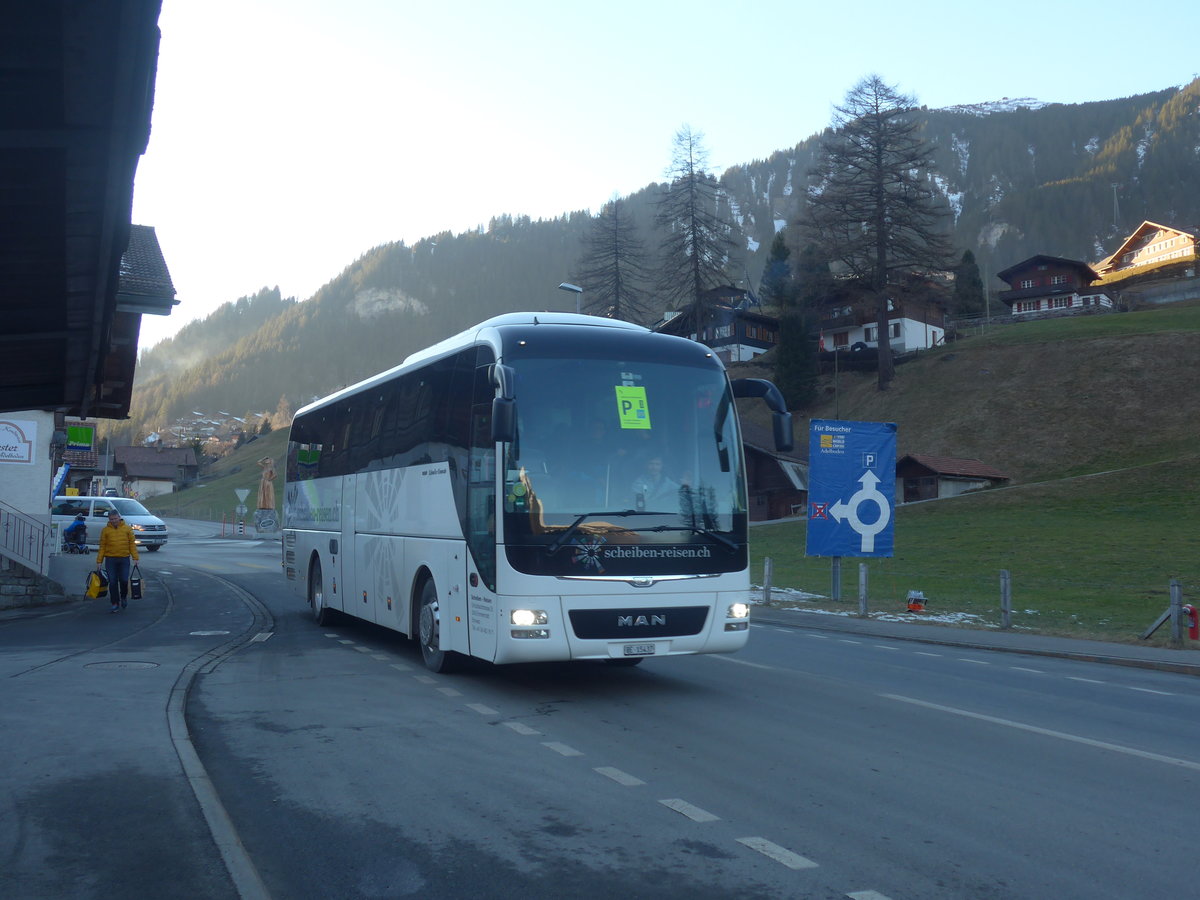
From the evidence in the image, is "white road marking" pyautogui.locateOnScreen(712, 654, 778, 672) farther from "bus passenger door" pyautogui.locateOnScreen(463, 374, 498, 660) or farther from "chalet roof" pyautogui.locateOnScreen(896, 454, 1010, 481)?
"chalet roof" pyautogui.locateOnScreen(896, 454, 1010, 481)

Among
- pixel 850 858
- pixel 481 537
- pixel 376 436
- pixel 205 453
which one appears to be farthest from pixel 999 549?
pixel 205 453

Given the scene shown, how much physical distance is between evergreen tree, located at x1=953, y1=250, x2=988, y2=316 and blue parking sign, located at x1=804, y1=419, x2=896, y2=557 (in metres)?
84.4

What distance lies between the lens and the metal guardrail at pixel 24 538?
2292 centimetres

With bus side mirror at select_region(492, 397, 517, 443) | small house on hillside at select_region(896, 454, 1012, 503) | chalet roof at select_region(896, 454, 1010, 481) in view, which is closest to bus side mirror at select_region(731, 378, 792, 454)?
bus side mirror at select_region(492, 397, 517, 443)

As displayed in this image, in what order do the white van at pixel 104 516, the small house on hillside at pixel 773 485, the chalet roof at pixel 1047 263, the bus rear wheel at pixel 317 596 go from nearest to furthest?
the bus rear wheel at pixel 317 596 → the white van at pixel 104 516 → the small house on hillside at pixel 773 485 → the chalet roof at pixel 1047 263

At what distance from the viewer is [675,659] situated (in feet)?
44.9

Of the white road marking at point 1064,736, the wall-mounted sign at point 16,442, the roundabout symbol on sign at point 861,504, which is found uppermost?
the wall-mounted sign at point 16,442

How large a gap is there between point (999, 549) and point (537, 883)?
40.7m

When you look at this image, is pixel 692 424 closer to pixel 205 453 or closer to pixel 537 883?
pixel 537 883

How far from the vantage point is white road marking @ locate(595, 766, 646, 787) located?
7.05 m

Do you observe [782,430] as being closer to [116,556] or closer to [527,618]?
[527,618]

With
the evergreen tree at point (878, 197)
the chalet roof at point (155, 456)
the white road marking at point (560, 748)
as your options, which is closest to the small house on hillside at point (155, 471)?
the chalet roof at point (155, 456)

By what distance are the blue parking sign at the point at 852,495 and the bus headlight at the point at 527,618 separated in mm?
14733

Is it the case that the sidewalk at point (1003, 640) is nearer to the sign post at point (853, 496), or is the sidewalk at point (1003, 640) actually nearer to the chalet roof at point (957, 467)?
the sign post at point (853, 496)
